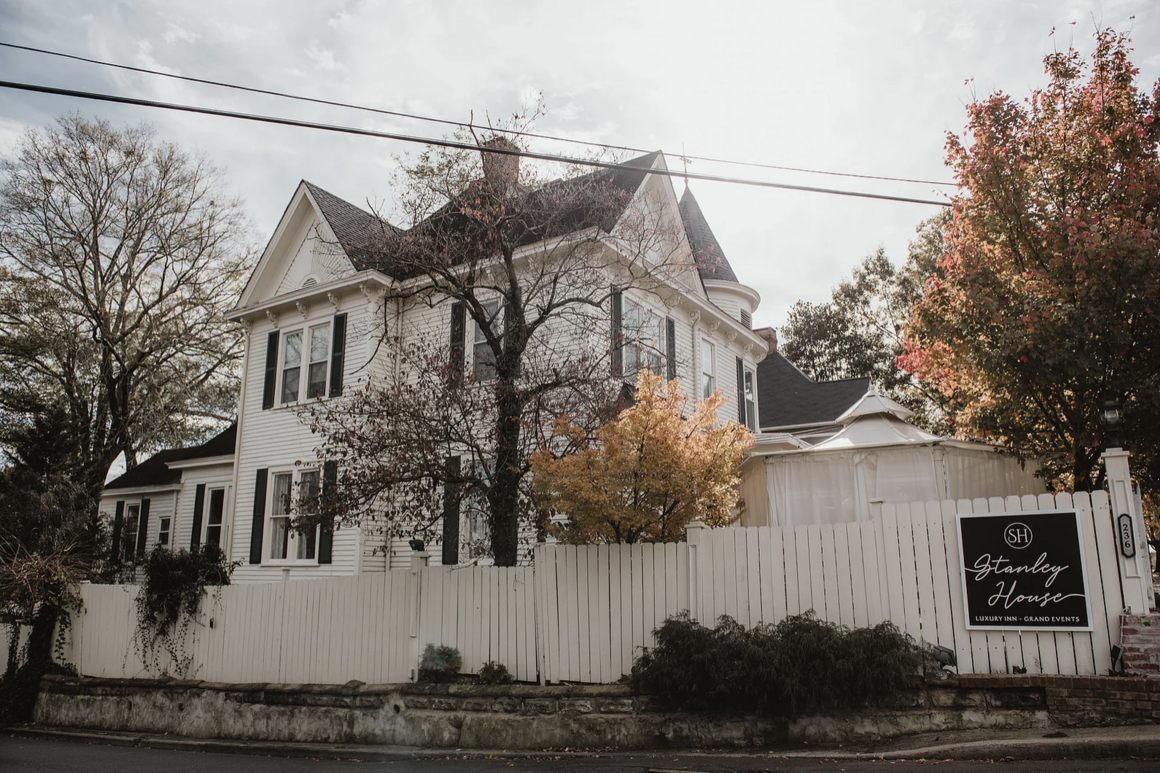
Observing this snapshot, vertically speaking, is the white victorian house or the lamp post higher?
the white victorian house

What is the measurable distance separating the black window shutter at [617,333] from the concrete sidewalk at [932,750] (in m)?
5.94

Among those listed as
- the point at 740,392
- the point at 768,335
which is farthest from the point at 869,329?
the point at 740,392

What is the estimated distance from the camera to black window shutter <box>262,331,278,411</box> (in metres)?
19.6

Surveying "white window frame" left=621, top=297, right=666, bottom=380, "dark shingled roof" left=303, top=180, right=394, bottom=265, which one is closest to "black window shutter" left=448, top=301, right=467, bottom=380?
"dark shingled roof" left=303, top=180, right=394, bottom=265

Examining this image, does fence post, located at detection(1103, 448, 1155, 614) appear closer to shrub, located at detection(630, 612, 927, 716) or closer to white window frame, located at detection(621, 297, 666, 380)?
shrub, located at detection(630, 612, 927, 716)

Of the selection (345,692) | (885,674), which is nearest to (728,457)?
(885,674)

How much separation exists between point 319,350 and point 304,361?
442 mm

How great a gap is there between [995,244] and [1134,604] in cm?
653

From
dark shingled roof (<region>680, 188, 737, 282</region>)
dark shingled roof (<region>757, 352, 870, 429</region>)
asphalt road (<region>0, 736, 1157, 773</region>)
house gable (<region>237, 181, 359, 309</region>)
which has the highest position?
dark shingled roof (<region>680, 188, 737, 282</region>)

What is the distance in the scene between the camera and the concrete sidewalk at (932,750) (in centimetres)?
691

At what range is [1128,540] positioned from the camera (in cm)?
791

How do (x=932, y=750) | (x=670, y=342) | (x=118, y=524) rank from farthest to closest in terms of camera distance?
(x=118, y=524) → (x=670, y=342) → (x=932, y=750)

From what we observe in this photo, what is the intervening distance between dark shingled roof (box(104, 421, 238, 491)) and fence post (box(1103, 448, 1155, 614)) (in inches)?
806

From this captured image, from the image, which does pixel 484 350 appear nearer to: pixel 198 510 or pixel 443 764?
pixel 443 764
